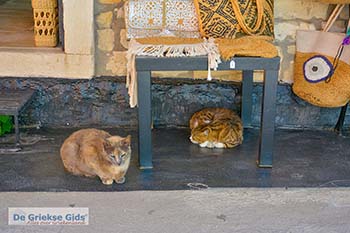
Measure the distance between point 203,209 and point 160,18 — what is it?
4.37 feet

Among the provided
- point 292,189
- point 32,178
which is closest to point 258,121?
point 292,189

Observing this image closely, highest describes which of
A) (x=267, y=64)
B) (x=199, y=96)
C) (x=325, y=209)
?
(x=267, y=64)

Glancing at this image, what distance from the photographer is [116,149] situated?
2623 mm

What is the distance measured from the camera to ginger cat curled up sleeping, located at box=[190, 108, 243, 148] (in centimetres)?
333

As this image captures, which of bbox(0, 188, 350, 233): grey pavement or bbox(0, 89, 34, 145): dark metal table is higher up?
bbox(0, 89, 34, 145): dark metal table

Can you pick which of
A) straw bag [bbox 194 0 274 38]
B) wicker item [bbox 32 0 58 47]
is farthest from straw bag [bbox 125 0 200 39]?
wicker item [bbox 32 0 58 47]

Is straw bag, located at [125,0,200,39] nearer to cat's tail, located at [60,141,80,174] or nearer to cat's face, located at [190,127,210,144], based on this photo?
cat's face, located at [190,127,210,144]

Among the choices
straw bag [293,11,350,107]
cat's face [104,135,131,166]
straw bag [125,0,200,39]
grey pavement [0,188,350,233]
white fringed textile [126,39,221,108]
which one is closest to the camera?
grey pavement [0,188,350,233]

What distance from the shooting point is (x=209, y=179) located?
2.87 metres

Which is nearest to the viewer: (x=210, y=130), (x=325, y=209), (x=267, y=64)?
(x=325, y=209)

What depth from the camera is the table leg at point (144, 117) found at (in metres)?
2.81

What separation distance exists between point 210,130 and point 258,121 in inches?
20.5

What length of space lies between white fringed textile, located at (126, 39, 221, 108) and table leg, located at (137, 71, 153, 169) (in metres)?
0.05

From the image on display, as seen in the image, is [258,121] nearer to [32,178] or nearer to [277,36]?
[277,36]
